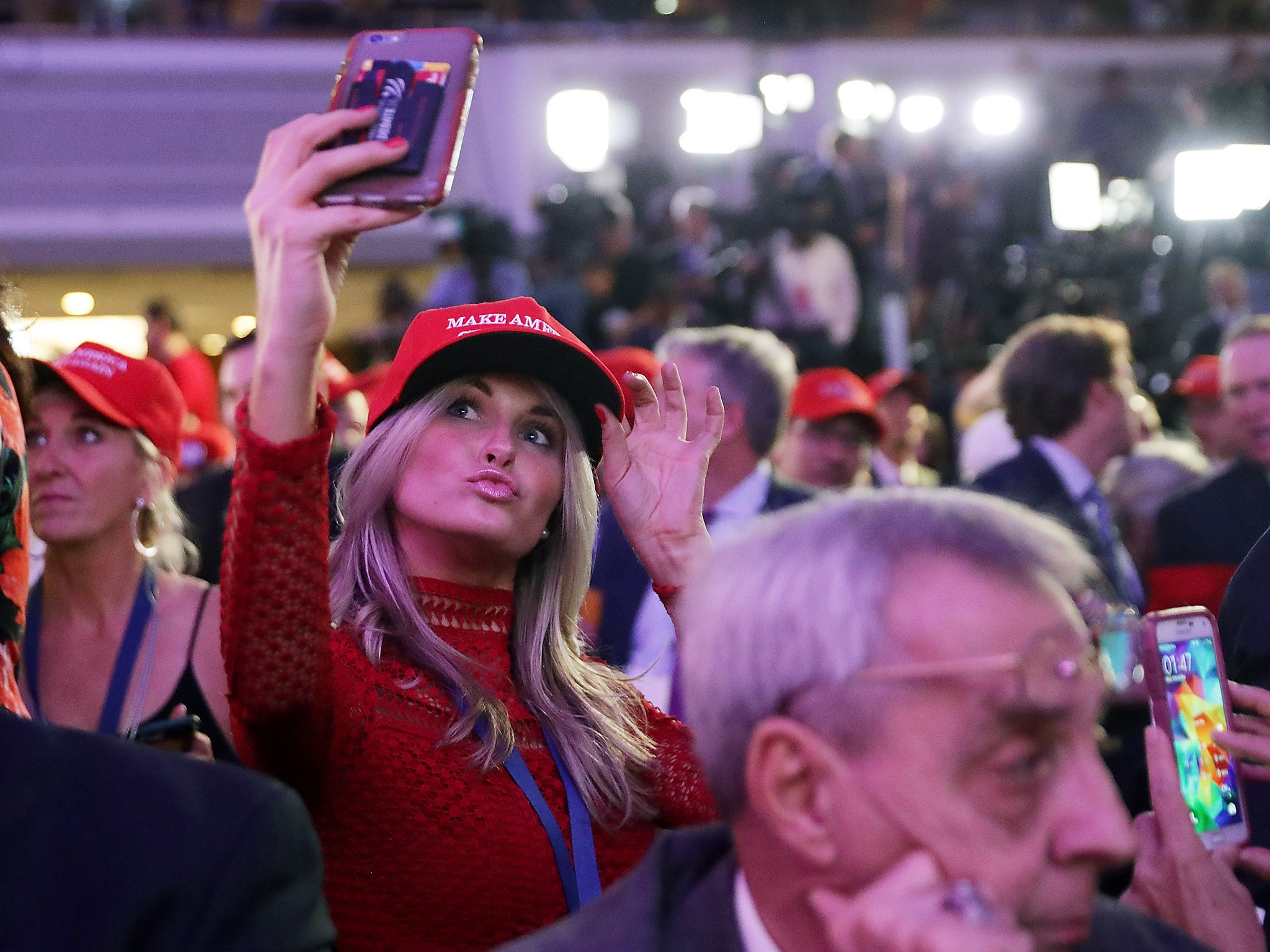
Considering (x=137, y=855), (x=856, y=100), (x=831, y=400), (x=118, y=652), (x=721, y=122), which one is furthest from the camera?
(x=856, y=100)

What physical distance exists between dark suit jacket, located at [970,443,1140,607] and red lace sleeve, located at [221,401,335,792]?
86.6 inches

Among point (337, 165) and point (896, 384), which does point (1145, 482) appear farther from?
point (337, 165)

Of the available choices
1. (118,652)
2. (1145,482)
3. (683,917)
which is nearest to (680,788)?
(683,917)

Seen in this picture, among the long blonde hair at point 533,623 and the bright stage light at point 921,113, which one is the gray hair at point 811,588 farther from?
the bright stage light at point 921,113

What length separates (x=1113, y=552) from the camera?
349 centimetres

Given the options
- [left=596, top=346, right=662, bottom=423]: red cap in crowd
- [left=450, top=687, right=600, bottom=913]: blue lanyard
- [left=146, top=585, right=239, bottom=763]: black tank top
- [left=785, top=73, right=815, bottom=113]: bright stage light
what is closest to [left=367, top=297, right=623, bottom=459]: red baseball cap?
[left=450, top=687, right=600, bottom=913]: blue lanyard

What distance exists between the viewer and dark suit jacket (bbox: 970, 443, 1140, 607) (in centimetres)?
338

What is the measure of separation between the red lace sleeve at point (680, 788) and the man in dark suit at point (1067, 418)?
177cm

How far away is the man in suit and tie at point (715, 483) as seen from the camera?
10.4 feet

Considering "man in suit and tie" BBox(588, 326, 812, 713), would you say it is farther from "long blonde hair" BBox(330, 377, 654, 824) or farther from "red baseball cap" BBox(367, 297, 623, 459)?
"red baseball cap" BBox(367, 297, 623, 459)


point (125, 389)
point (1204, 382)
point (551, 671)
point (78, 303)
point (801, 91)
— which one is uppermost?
point (125, 389)

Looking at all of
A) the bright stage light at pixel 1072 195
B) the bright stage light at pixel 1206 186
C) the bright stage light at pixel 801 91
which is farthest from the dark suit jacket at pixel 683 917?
the bright stage light at pixel 801 91

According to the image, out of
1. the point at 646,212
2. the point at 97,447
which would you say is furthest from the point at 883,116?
the point at 97,447

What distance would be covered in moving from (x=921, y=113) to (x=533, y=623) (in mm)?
13060
